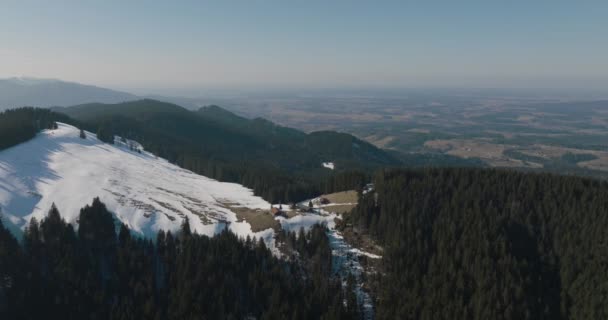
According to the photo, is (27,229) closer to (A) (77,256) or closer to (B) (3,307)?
(A) (77,256)

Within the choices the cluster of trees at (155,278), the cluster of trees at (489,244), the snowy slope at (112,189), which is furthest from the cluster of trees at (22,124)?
the cluster of trees at (489,244)

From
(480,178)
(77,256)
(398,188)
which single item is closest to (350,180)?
(398,188)

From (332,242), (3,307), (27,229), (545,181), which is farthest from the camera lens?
(545,181)

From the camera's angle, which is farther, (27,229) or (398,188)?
(398,188)

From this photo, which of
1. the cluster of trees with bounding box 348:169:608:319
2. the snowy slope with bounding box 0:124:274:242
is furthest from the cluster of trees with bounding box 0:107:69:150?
the cluster of trees with bounding box 348:169:608:319

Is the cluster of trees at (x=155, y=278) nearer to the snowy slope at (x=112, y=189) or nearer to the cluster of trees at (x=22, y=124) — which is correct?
the snowy slope at (x=112, y=189)
